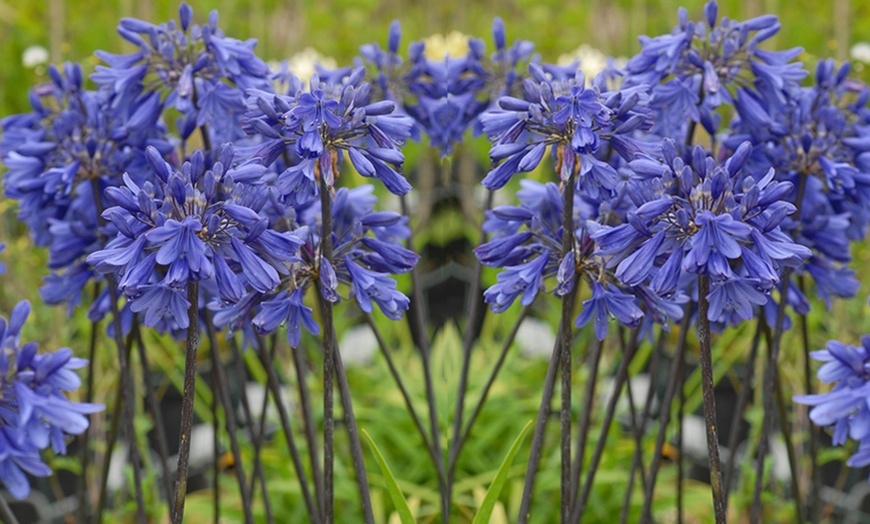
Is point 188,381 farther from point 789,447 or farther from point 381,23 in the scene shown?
point 381,23

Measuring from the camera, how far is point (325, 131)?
6.64 ft

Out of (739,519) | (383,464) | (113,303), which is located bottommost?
(739,519)

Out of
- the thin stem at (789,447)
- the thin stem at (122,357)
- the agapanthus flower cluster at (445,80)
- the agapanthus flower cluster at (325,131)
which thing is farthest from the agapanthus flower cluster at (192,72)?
the thin stem at (789,447)

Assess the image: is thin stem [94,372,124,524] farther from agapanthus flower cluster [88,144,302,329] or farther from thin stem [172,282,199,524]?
agapanthus flower cluster [88,144,302,329]

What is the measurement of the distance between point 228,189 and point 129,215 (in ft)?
0.82

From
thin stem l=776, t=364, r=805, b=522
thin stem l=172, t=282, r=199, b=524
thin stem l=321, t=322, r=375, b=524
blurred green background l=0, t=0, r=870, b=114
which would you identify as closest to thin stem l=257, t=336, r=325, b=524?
thin stem l=321, t=322, r=375, b=524

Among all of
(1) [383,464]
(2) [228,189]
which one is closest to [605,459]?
(1) [383,464]

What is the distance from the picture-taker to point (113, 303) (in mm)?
2629

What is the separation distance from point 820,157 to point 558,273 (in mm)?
972

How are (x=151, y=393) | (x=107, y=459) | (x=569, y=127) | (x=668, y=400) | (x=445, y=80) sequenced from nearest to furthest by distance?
1. (x=569, y=127)
2. (x=668, y=400)
3. (x=151, y=393)
4. (x=107, y=459)
5. (x=445, y=80)

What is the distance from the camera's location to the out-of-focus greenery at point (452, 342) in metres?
4.16

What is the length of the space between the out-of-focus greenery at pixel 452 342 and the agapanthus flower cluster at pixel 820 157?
1075 mm

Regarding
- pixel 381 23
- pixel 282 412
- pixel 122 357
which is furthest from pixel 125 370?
pixel 381 23

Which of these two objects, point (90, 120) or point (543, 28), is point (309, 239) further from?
point (543, 28)
